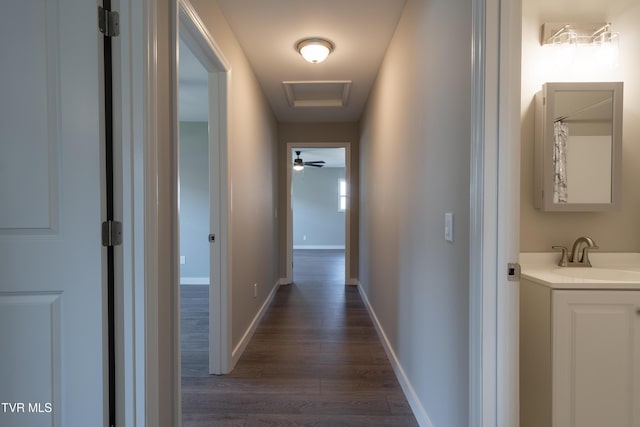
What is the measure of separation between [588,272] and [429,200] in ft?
2.50

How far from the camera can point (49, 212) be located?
1.06 metres

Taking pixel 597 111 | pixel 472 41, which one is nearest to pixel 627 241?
pixel 597 111

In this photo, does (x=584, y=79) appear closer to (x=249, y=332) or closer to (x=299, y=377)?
(x=299, y=377)

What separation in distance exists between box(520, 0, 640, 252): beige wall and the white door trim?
0.63 meters

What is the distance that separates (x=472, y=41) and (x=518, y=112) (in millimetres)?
306

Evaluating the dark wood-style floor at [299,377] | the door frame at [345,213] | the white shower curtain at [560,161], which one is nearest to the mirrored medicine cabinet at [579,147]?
the white shower curtain at [560,161]

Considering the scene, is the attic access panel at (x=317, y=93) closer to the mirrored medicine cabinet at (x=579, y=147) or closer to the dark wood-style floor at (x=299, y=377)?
the mirrored medicine cabinet at (x=579, y=147)

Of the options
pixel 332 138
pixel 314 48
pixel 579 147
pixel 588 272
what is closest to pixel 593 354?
pixel 588 272

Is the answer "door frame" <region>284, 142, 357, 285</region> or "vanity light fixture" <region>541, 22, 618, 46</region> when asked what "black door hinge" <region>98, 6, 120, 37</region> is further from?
"door frame" <region>284, 142, 357, 285</region>

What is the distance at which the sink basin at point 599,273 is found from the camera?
125 centimetres

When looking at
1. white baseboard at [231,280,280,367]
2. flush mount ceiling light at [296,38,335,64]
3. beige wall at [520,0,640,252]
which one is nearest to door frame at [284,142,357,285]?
white baseboard at [231,280,280,367]

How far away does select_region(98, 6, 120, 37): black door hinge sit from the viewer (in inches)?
42.6

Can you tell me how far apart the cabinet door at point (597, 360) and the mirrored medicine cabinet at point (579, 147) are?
1.74 ft

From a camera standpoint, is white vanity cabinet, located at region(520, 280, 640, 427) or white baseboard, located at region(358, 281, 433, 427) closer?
white vanity cabinet, located at region(520, 280, 640, 427)
